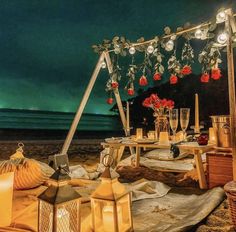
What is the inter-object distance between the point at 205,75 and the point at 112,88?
2165mm

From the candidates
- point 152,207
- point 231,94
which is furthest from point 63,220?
point 231,94

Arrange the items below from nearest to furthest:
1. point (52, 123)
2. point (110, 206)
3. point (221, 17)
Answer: point (110, 206) → point (221, 17) → point (52, 123)

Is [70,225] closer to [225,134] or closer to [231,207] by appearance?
[231,207]

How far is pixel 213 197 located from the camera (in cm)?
299

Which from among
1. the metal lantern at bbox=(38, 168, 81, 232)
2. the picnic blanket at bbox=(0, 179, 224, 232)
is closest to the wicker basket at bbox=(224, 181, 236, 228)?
the picnic blanket at bbox=(0, 179, 224, 232)

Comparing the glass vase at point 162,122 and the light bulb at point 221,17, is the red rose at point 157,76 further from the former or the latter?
the light bulb at point 221,17

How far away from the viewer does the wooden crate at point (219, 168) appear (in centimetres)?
351

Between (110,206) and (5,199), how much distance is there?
38.7 inches

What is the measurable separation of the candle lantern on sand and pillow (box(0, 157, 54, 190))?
4.63ft

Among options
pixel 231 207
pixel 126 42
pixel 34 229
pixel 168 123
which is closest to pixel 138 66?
pixel 126 42

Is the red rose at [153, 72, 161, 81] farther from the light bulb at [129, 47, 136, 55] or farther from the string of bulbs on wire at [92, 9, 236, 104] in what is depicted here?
the light bulb at [129, 47, 136, 55]

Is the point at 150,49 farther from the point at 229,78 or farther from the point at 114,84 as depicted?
the point at 229,78

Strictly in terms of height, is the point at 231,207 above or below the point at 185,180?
above

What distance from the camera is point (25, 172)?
3.01 meters
